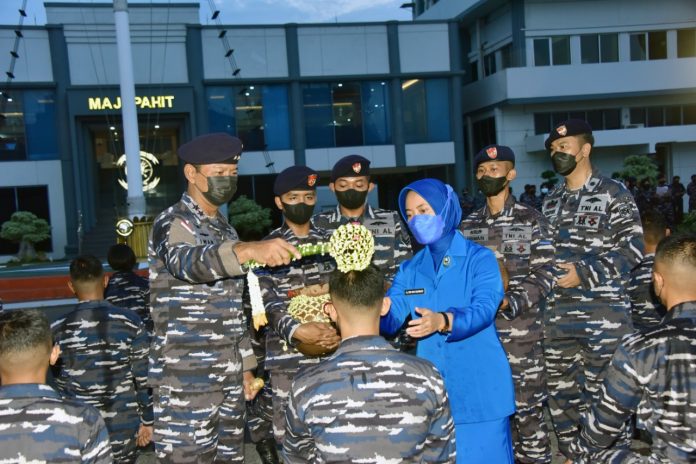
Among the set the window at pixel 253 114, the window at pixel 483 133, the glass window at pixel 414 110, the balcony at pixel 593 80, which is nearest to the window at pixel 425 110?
the glass window at pixel 414 110

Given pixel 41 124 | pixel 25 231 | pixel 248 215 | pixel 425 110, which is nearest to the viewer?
pixel 25 231

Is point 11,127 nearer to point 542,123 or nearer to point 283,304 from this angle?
point 542,123

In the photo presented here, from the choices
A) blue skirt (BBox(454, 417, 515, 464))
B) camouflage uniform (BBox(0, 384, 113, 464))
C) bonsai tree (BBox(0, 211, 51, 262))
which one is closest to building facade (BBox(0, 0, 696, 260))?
bonsai tree (BBox(0, 211, 51, 262))

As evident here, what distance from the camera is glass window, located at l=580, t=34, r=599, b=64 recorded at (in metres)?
29.4

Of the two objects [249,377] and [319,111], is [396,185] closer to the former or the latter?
[319,111]

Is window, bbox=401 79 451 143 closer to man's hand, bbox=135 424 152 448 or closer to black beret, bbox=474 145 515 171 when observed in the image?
black beret, bbox=474 145 515 171

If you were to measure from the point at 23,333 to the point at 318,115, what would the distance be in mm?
24191

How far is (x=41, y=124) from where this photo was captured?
23.9 m

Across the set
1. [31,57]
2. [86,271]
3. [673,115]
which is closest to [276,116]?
[31,57]

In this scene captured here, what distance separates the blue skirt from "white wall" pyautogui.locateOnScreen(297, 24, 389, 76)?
78.1ft

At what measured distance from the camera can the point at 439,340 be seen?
10.4 ft

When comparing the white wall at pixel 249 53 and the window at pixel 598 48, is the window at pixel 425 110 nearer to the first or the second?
the white wall at pixel 249 53

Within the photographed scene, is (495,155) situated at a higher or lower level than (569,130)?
lower

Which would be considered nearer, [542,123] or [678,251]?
[678,251]
